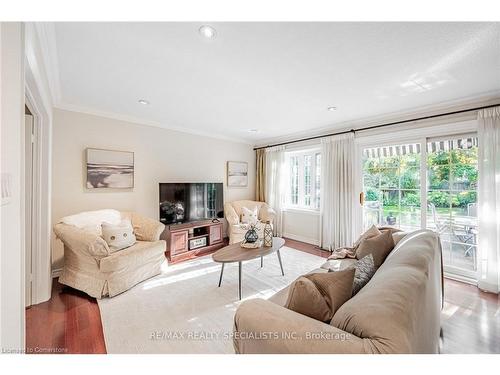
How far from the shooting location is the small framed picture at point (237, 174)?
15.5 feet

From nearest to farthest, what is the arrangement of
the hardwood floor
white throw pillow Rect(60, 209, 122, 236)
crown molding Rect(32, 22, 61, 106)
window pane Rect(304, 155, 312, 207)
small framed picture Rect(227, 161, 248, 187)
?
crown molding Rect(32, 22, 61, 106) → the hardwood floor → white throw pillow Rect(60, 209, 122, 236) → window pane Rect(304, 155, 312, 207) → small framed picture Rect(227, 161, 248, 187)

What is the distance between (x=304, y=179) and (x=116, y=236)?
3.68 m

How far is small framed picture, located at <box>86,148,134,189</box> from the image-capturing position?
298 centimetres

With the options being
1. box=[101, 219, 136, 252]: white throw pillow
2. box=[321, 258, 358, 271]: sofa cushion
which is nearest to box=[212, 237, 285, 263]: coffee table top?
box=[321, 258, 358, 271]: sofa cushion

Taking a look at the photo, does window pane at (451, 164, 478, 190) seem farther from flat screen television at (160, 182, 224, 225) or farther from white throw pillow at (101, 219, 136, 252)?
Answer: white throw pillow at (101, 219, 136, 252)

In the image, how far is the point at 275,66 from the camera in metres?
1.87

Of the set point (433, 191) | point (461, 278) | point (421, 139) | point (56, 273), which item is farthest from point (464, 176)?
point (56, 273)

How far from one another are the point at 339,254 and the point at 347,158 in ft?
6.18

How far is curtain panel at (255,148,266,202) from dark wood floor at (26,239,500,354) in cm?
356

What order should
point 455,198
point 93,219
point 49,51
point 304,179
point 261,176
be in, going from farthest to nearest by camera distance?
point 261,176
point 304,179
point 455,198
point 93,219
point 49,51

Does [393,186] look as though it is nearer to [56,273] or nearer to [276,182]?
[276,182]
